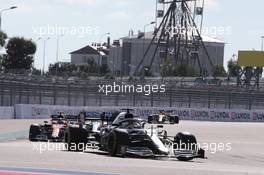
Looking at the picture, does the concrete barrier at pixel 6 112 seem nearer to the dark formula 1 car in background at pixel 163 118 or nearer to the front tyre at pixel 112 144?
the dark formula 1 car in background at pixel 163 118

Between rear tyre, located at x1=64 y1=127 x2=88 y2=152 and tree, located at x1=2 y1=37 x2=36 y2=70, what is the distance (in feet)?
247

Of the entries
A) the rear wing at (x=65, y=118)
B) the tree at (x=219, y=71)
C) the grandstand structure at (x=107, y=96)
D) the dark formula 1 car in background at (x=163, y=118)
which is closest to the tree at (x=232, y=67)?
the tree at (x=219, y=71)

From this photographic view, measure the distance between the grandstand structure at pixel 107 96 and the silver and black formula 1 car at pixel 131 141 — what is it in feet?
73.1

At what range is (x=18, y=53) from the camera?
310 feet

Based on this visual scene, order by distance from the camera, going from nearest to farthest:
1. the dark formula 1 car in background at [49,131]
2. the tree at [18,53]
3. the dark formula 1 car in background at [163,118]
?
the dark formula 1 car in background at [49,131] < the dark formula 1 car in background at [163,118] < the tree at [18,53]

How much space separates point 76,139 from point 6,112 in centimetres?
2283

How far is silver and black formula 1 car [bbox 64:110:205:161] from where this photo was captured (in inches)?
731

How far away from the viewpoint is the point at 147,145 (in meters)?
19.0

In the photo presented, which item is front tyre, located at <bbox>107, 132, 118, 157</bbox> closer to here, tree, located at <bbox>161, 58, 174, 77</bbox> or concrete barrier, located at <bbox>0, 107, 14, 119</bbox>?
concrete barrier, located at <bbox>0, 107, 14, 119</bbox>

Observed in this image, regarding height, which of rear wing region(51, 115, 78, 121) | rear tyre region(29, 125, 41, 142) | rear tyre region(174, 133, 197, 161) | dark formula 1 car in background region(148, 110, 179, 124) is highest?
rear wing region(51, 115, 78, 121)

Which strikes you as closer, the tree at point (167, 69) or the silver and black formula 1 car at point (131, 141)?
the silver and black formula 1 car at point (131, 141)

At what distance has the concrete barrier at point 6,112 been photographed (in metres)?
41.2

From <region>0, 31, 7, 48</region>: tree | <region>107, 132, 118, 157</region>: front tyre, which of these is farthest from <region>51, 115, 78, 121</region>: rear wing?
<region>0, 31, 7, 48</region>: tree

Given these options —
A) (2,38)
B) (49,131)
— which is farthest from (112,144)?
(2,38)
